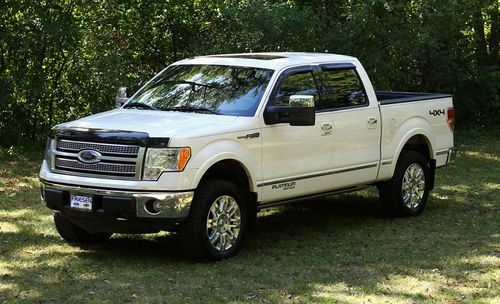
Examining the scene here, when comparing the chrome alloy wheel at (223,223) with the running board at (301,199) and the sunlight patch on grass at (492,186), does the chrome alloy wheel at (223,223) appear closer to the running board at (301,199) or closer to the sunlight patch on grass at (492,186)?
the running board at (301,199)

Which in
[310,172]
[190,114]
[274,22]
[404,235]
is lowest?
[404,235]

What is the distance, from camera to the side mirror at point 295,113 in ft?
26.8

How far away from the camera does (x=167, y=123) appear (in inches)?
307

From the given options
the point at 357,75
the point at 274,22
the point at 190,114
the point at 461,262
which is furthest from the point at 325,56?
the point at 274,22

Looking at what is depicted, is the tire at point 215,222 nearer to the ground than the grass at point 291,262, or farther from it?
farther from it

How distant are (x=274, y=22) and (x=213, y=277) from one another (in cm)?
781

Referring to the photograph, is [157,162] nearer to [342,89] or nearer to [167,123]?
[167,123]

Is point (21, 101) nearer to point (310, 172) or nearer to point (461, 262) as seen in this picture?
point (310, 172)

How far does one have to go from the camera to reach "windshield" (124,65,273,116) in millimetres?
8367

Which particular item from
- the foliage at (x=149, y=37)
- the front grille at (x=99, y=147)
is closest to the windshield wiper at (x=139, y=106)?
the front grille at (x=99, y=147)

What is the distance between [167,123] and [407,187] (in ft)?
11.5

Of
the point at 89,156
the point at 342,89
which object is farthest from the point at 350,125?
the point at 89,156

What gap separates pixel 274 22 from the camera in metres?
14.4

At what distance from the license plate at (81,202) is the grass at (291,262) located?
516 millimetres
